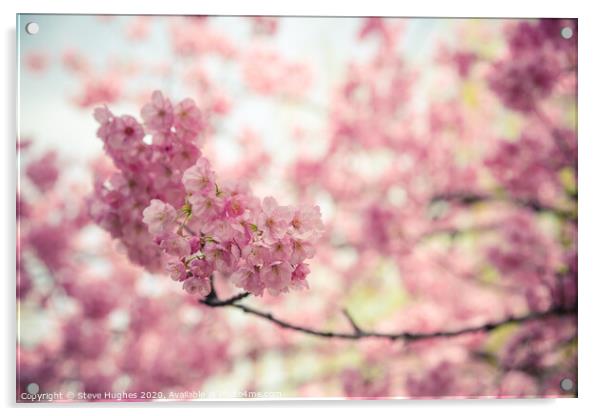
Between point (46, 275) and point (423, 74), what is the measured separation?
1199 millimetres

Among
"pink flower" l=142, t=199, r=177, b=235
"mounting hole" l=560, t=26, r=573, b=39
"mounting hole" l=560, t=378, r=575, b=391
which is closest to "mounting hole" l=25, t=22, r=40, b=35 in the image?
"pink flower" l=142, t=199, r=177, b=235

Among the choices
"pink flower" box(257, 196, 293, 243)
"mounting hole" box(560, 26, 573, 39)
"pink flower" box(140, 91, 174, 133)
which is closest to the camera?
"pink flower" box(257, 196, 293, 243)

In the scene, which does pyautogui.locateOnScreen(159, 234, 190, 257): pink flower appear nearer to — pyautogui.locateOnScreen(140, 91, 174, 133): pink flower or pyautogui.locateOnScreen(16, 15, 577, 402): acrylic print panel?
pyautogui.locateOnScreen(140, 91, 174, 133): pink flower

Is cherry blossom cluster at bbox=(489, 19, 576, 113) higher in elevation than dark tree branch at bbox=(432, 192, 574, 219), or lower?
higher

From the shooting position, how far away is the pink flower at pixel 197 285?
1.07 meters

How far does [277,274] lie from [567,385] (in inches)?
40.2

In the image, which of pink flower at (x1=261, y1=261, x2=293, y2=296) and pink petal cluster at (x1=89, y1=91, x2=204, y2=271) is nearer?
pink flower at (x1=261, y1=261, x2=293, y2=296)

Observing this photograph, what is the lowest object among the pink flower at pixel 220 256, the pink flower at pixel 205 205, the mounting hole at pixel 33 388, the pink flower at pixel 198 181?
the mounting hole at pixel 33 388

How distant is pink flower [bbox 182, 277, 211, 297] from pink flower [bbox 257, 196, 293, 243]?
132 mm

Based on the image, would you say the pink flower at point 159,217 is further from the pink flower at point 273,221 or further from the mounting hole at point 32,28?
the mounting hole at point 32,28

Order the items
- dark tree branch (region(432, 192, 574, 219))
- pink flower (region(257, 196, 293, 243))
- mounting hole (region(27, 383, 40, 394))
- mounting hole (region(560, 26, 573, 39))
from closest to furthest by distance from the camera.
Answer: pink flower (region(257, 196, 293, 243))
mounting hole (region(27, 383, 40, 394))
mounting hole (region(560, 26, 573, 39))
dark tree branch (region(432, 192, 574, 219))

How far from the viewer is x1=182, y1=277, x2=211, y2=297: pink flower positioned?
107 centimetres

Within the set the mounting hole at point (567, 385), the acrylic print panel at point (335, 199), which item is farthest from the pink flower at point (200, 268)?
the mounting hole at point (567, 385)

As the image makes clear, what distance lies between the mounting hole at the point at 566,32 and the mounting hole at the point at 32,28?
1.31m
